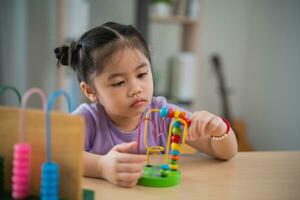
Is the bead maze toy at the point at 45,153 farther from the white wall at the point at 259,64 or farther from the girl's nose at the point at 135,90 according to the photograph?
the white wall at the point at 259,64

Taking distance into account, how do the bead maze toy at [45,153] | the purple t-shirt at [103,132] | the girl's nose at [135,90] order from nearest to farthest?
1. the bead maze toy at [45,153]
2. the girl's nose at [135,90]
3. the purple t-shirt at [103,132]

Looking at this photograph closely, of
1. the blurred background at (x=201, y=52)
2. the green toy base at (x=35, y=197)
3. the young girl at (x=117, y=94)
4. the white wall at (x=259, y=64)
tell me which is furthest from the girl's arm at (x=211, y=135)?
the white wall at (x=259, y=64)

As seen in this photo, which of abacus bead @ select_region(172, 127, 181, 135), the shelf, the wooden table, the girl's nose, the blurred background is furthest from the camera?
the shelf

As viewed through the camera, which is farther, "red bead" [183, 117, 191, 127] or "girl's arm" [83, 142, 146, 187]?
"red bead" [183, 117, 191, 127]

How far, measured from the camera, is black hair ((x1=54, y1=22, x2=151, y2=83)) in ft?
3.24

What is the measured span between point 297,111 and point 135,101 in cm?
214

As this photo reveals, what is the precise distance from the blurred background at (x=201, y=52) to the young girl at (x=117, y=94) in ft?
4.29

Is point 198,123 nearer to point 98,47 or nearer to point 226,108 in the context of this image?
point 98,47

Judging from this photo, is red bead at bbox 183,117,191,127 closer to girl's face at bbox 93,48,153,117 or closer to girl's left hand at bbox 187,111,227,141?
girl's left hand at bbox 187,111,227,141

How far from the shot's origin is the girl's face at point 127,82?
947 mm

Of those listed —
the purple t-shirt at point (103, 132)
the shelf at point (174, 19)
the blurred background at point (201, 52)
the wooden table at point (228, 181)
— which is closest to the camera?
the wooden table at point (228, 181)

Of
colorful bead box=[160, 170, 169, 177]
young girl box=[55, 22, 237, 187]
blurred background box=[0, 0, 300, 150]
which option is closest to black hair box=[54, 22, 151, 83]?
young girl box=[55, 22, 237, 187]

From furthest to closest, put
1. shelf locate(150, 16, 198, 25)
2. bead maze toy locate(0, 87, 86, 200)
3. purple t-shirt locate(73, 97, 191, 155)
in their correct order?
shelf locate(150, 16, 198, 25), purple t-shirt locate(73, 97, 191, 155), bead maze toy locate(0, 87, 86, 200)

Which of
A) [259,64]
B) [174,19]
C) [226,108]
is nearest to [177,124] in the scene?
[174,19]
